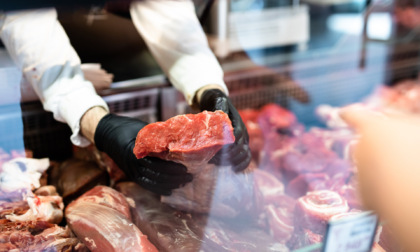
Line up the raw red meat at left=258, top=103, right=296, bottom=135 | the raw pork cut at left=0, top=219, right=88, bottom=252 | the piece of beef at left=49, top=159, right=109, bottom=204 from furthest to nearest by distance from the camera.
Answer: the raw red meat at left=258, top=103, right=296, bottom=135 → the piece of beef at left=49, top=159, right=109, bottom=204 → the raw pork cut at left=0, top=219, right=88, bottom=252

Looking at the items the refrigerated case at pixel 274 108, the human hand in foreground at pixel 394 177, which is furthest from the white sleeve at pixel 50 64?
the human hand in foreground at pixel 394 177

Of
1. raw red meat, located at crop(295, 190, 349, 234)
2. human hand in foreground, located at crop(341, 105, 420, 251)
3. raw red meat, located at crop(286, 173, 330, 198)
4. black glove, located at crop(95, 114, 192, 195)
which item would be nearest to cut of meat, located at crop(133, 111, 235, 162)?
black glove, located at crop(95, 114, 192, 195)

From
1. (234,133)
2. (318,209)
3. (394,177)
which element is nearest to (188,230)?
(234,133)

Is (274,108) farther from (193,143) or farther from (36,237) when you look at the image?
(36,237)

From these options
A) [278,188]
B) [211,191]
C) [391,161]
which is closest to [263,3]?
[278,188]

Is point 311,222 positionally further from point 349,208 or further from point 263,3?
point 263,3

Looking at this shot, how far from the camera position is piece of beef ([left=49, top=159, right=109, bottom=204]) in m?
1.63

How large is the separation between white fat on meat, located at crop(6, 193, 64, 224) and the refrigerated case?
173 mm

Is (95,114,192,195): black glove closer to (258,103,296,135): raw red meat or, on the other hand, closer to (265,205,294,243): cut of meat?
(265,205,294,243): cut of meat

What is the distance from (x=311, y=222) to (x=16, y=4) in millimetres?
1373

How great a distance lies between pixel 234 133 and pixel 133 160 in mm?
397

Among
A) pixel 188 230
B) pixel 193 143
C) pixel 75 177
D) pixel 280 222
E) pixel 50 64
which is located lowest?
pixel 280 222

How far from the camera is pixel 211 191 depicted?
1543mm

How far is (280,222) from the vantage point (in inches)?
66.7
